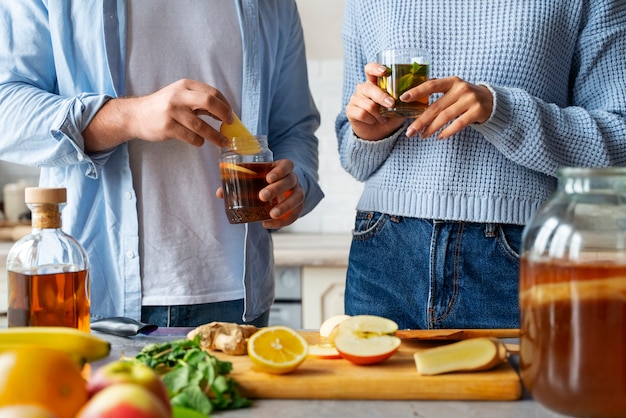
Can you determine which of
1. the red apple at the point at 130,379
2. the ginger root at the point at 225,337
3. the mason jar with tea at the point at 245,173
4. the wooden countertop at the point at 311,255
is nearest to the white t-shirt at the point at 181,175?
the mason jar with tea at the point at 245,173

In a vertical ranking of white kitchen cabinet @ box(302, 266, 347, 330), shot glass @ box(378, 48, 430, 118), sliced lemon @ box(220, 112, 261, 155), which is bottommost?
white kitchen cabinet @ box(302, 266, 347, 330)

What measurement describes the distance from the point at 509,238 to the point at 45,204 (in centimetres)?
85

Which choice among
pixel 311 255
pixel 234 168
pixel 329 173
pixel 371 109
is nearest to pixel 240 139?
pixel 234 168

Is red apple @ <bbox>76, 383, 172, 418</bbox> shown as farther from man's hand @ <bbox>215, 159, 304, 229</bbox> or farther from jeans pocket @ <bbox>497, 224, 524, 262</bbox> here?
jeans pocket @ <bbox>497, 224, 524, 262</bbox>

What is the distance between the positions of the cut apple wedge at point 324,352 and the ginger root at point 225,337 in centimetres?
10

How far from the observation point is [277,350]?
0.94m

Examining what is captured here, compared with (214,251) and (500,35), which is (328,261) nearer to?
(214,251)

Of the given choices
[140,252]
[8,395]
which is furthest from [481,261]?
[8,395]

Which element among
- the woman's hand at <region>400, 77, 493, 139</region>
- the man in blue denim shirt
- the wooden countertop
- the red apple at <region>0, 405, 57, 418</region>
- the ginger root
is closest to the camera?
the red apple at <region>0, 405, 57, 418</region>

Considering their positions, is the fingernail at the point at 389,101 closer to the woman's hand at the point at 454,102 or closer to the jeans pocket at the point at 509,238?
the woman's hand at the point at 454,102

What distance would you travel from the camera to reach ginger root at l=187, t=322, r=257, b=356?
1013 mm

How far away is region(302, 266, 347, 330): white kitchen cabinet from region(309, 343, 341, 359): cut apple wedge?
1.51 meters

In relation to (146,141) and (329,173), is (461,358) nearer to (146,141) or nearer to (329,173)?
(146,141)

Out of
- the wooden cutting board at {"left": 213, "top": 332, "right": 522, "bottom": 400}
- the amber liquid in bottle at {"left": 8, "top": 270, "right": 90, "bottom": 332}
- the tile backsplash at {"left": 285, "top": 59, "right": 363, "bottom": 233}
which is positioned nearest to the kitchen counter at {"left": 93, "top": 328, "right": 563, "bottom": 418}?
the wooden cutting board at {"left": 213, "top": 332, "right": 522, "bottom": 400}
